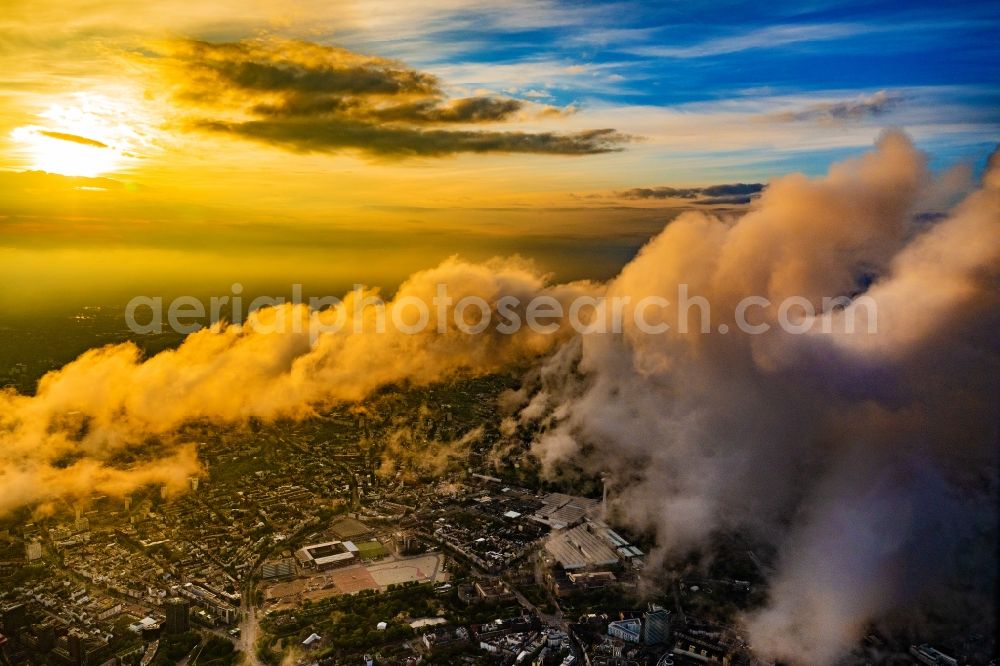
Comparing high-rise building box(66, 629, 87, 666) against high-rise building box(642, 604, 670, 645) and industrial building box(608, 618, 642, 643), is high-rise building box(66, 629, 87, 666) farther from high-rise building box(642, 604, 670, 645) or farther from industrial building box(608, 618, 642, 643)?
high-rise building box(642, 604, 670, 645)

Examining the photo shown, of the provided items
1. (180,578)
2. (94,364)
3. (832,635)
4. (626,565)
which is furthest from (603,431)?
(94,364)

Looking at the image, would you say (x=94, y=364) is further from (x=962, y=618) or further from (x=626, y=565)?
(x=962, y=618)

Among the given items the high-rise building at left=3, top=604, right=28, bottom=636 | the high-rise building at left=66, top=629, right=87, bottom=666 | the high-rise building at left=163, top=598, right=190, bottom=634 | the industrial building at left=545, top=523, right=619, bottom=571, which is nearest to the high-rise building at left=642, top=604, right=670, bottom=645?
the industrial building at left=545, top=523, right=619, bottom=571

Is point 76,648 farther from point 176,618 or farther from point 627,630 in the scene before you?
point 627,630

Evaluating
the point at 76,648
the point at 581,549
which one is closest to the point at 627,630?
the point at 581,549

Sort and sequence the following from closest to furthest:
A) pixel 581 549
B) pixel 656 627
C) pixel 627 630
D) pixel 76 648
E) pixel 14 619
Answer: pixel 76 648 < pixel 656 627 < pixel 14 619 < pixel 627 630 < pixel 581 549

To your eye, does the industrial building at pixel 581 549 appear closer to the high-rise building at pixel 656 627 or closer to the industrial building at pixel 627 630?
the industrial building at pixel 627 630
